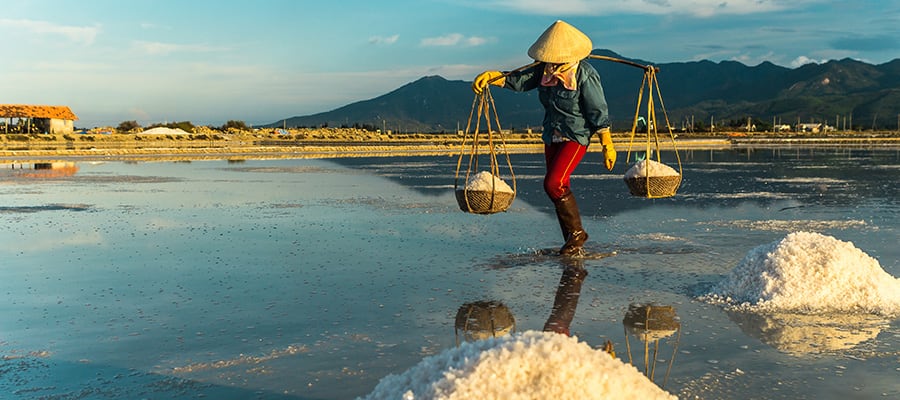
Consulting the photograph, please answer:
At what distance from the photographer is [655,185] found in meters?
8.70

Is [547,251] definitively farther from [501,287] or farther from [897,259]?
[897,259]

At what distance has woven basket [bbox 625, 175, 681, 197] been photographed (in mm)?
8648

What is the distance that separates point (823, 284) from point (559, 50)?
10.7 feet

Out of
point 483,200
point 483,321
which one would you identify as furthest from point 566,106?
point 483,321

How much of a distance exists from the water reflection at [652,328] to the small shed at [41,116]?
304 feet

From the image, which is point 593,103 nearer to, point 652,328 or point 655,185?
point 655,185

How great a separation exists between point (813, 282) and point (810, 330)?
835 mm

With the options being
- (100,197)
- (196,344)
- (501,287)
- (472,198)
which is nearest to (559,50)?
(472,198)

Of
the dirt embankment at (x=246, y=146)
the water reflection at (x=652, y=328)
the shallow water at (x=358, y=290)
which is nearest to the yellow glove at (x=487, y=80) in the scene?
the shallow water at (x=358, y=290)

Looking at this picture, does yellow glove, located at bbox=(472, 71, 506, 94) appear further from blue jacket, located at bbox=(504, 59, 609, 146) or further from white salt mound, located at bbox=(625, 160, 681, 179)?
white salt mound, located at bbox=(625, 160, 681, 179)

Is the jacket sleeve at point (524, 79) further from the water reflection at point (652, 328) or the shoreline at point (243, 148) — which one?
the shoreline at point (243, 148)

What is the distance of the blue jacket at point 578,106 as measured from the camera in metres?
8.14

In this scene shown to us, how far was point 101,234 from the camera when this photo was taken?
10172mm

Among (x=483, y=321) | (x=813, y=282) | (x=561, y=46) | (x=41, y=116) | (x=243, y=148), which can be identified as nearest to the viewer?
(x=483, y=321)
